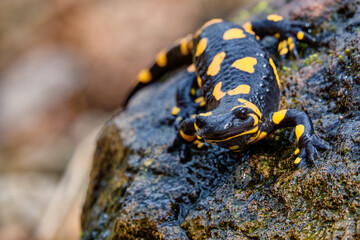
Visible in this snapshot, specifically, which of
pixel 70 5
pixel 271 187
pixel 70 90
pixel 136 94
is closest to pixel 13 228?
pixel 70 90

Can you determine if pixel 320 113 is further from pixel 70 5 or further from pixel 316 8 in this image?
pixel 70 5

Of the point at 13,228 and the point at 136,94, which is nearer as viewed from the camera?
the point at 136,94

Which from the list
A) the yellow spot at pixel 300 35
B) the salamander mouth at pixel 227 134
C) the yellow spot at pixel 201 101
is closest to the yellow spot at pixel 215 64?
the yellow spot at pixel 201 101

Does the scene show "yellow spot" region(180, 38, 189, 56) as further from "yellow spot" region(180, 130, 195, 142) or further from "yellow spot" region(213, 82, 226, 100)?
"yellow spot" region(180, 130, 195, 142)

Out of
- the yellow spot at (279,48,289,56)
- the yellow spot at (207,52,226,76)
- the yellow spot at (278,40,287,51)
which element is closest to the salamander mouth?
the yellow spot at (207,52,226,76)

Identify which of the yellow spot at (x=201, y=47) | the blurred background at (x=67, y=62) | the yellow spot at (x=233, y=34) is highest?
the yellow spot at (x=201, y=47)

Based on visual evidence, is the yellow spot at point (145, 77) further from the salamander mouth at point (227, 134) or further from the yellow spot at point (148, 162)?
the salamander mouth at point (227, 134)

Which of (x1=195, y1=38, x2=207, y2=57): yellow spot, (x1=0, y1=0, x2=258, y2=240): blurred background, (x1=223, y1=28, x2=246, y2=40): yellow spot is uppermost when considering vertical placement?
(x1=195, y1=38, x2=207, y2=57): yellow spot
